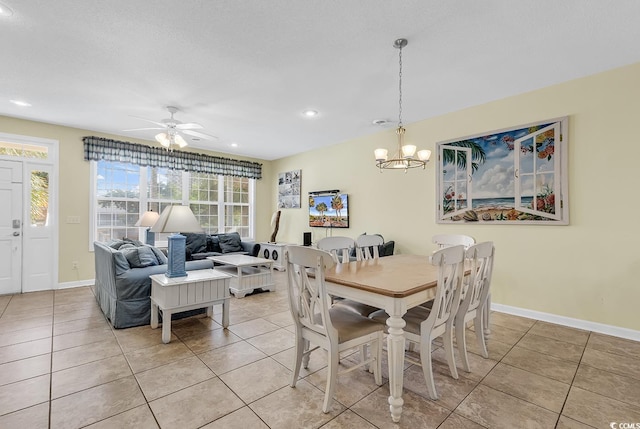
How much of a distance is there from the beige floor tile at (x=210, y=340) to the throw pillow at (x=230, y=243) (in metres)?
2.81

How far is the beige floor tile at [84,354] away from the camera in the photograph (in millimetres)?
2297

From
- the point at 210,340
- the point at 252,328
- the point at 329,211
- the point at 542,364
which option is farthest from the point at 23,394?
the point at 329,211

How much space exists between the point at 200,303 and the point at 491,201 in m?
3.54

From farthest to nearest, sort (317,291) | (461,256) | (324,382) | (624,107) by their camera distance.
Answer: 1. (624,107)
2. (324,382)
3. (461,256)
4. (317,291)

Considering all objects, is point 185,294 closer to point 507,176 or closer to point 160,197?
point 160,197

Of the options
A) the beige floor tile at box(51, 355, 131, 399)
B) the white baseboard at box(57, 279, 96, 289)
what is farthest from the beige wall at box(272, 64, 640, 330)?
the white baseboard at box(57, 279, 96, 289)

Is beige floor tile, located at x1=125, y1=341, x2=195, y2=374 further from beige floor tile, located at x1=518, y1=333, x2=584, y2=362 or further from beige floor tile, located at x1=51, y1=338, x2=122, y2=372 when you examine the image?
beige floor tile, located at x1=518, y1=333, x2=584, y2=362

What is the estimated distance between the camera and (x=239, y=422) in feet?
5.47

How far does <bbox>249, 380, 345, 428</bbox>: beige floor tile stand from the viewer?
65.7 inches

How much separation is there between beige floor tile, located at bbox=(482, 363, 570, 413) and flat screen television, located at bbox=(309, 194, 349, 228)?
3.53 m

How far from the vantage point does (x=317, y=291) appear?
1.78 m

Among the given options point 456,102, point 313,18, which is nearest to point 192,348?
point 313,18

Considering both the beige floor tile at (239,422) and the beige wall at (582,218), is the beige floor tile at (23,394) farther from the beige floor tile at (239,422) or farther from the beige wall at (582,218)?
the beige wall at (582,218)

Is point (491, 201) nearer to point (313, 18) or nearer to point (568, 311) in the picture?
point (568, 311)
